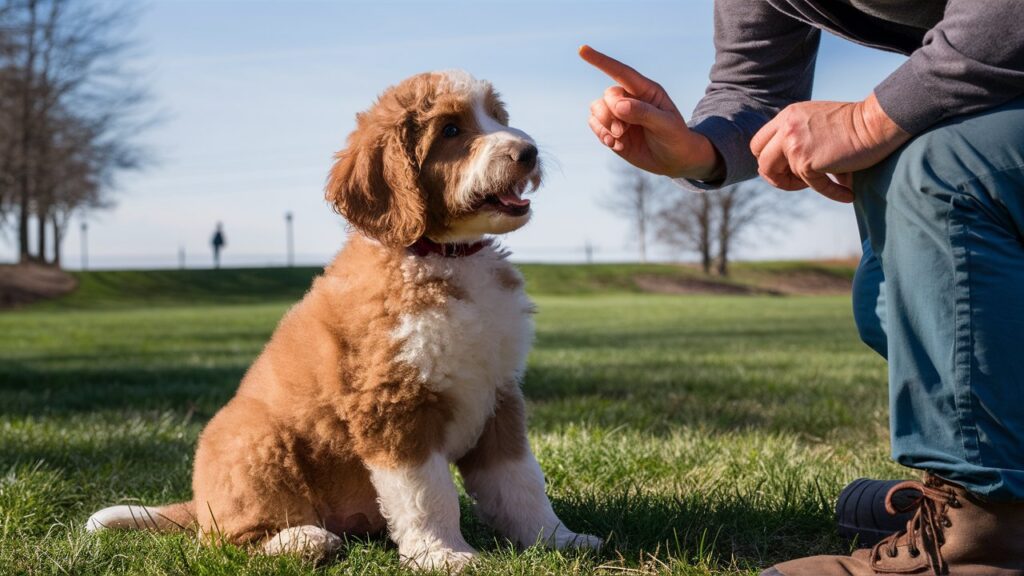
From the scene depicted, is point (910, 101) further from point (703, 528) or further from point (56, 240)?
point (56, 240)

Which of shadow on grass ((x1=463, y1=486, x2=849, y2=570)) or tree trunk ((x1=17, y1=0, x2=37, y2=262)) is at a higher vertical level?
tree trunk ((x1=17, y1=0, x2=37, y2=262))

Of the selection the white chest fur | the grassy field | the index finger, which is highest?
the index finger

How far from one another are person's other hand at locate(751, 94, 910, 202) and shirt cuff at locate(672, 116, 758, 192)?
1.88ft

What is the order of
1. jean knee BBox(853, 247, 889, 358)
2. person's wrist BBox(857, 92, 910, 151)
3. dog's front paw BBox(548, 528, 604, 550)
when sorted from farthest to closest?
dog's front paw BBox(548, 528, 604, 550) < jean knee BBox(853, 247, 889, 358) < person's wrist BBox(857, 92, 910, 151)

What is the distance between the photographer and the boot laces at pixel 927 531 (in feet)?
8.12

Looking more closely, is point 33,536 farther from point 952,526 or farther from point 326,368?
point 952,526

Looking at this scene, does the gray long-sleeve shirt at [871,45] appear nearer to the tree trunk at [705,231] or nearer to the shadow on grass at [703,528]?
the shadow on grass at [703,528]

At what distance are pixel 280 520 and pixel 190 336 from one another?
46.0 ft

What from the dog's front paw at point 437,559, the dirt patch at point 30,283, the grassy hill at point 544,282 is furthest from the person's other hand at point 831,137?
the dirt patch at point 30,283

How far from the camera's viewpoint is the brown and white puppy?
2.87 meters

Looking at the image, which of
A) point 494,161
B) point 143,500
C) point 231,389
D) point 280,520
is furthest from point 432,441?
point 231,389

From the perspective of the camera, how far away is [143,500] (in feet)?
13.0

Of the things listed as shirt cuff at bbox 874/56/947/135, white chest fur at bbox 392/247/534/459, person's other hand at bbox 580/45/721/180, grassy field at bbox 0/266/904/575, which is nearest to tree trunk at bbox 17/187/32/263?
grassy field at bbox 0/266/904/575

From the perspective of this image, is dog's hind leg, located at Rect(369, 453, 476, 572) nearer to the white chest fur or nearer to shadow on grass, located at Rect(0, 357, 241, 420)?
the white chest fur
